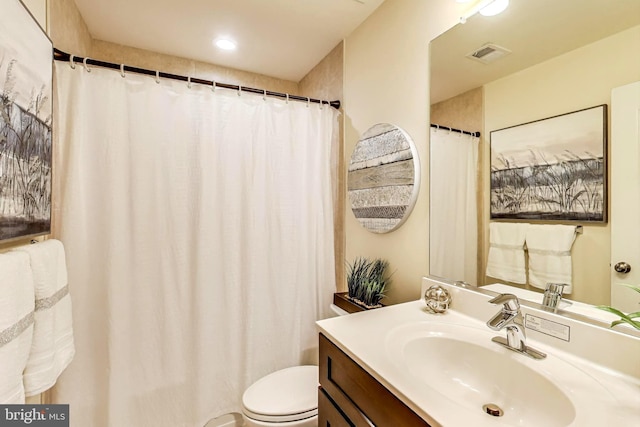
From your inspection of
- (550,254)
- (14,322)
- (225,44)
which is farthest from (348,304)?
(225,44)

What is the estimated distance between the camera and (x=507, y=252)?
3.30ft

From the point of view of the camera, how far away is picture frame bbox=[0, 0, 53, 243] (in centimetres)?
85

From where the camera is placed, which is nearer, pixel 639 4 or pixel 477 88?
pixel 639 4

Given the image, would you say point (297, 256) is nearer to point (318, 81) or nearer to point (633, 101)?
point (318, 81)

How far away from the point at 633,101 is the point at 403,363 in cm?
92

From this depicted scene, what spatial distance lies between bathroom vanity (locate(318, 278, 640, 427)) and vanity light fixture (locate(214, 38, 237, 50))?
191 centimetres

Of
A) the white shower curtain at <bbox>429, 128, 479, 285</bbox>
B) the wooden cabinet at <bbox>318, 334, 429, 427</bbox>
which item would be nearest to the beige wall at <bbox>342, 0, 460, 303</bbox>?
the white shower curtain at <bbox>429, 128, 479, 285</bbox>

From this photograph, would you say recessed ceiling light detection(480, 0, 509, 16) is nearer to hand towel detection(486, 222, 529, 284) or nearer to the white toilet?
hand towel detection(486, 222, 529, 284)

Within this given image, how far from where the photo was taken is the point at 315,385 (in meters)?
1.44

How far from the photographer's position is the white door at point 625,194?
28.2 inches

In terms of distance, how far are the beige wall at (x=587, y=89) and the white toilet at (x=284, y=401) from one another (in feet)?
3.41

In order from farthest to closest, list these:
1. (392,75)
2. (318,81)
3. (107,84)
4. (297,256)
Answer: (318,81) < (297,256) < (392,75) < (107,84)

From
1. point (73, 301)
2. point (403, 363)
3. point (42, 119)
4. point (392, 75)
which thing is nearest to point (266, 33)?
point (392, 75)

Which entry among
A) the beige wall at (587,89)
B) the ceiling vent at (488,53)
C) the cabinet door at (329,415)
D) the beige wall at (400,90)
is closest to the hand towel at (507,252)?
the beige wall at (587,89)
